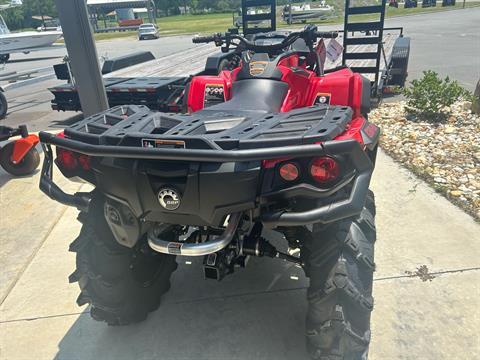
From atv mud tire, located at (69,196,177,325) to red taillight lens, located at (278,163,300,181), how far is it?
96 cm

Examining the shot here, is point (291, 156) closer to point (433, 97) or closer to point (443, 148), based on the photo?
point (443, 148)

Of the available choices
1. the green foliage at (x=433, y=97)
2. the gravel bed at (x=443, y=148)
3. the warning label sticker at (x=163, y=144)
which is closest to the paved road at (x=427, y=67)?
the green foliage at (x=433, y=97)

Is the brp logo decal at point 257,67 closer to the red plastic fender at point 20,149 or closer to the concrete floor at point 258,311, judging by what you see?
the concrete floor at point 258,311

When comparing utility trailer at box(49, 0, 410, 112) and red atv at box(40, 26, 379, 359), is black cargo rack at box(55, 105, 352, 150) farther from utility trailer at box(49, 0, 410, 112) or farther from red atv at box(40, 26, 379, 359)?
utility trailer at box(49, 0, 410, 112)

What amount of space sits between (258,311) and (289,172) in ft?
4.53

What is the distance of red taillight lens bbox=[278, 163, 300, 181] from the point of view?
1733 mm

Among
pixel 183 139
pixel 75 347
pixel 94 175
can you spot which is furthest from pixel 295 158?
pixel 75 347

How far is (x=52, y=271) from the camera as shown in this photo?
11.0 ft

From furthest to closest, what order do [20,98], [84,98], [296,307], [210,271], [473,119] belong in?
1. [20,98]
2. [473,119]
3. [84,98]
4. [296,307]
5. [210,271]

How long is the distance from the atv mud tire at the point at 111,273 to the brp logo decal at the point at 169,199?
1.86 feet

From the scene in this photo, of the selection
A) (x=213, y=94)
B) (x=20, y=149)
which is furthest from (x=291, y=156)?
(x=20, y=149)

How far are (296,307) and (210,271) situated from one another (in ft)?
2.85

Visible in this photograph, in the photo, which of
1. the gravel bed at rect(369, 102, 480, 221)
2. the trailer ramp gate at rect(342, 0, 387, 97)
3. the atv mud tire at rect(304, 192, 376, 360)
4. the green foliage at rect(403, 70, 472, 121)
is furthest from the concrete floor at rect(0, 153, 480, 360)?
the trailer ramp gate at rect(342, 0, 387, 97)

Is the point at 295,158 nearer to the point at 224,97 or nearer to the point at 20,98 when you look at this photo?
the point at 224,97
